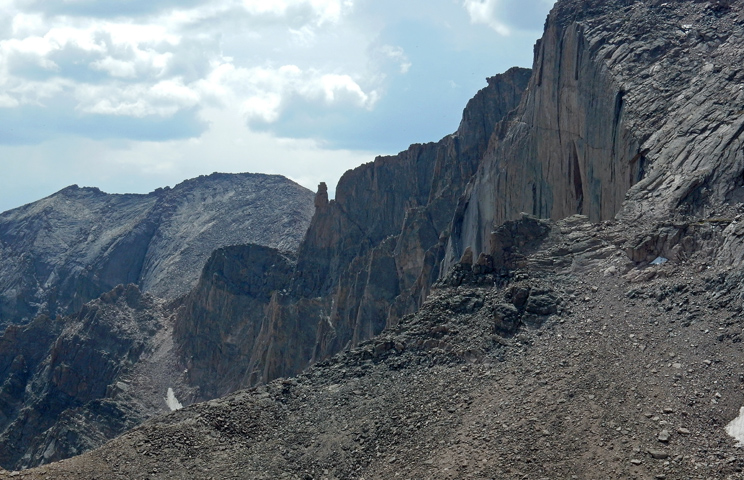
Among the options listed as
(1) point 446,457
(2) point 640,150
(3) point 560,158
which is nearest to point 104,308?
(3) point 560,158

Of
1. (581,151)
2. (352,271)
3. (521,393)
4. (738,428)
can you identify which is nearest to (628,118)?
(581,151)

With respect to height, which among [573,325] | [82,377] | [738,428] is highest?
[573,325]

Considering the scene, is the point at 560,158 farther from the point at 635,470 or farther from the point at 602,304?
the point at 635,470

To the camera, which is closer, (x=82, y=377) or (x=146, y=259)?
(x=82, y=377)

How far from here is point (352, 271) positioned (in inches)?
3937

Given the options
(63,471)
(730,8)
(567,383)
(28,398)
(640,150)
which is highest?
(730,8)

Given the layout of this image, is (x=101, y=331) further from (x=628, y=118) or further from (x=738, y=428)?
(x=738, y=428)

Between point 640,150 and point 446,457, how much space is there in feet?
68.6

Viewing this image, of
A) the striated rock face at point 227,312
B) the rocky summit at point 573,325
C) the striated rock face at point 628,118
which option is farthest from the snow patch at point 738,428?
the striated rock face at point 227,312

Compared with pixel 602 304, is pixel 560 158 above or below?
above

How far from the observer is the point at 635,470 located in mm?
27875

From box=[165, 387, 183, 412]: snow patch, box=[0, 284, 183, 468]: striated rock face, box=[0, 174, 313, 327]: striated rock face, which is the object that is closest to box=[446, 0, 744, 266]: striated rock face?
box=[0, 284, 183, 468]: striated rock face

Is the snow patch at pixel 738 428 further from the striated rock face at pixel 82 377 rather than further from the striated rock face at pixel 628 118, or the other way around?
the striated rock face at pixel 82 377

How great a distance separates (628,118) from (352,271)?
5444cm
